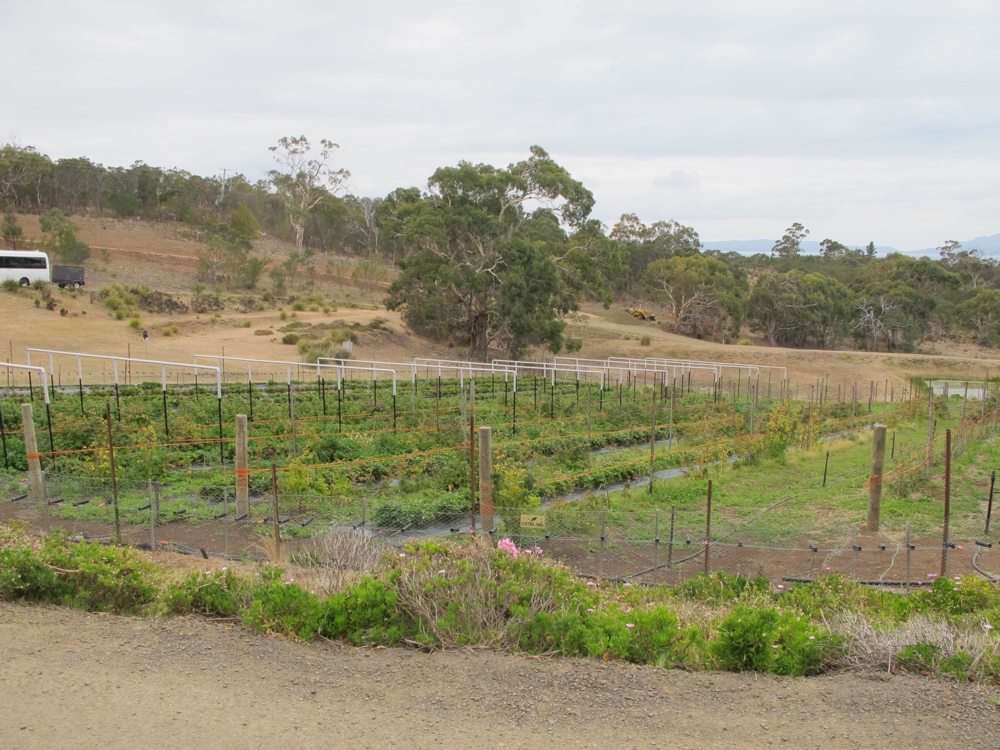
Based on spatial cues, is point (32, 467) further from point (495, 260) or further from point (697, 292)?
point (697, 292)

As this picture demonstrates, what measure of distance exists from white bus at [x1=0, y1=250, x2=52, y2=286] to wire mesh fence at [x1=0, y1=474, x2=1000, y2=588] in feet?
115

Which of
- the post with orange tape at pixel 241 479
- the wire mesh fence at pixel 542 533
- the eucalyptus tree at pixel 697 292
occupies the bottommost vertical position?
the wire mesh fence at pixel 542 533

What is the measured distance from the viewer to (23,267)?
42250mm

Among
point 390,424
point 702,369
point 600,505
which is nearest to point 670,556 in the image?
point 600,505

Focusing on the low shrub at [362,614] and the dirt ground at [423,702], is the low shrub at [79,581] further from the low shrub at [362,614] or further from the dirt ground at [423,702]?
the low shrub at [362,614]

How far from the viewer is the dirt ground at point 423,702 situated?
475 centimetres

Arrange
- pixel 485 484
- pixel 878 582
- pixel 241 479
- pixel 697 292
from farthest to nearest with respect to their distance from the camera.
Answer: pixel 697 292 < pixel 241 479 < pixel 485 484 < pixel 878 582

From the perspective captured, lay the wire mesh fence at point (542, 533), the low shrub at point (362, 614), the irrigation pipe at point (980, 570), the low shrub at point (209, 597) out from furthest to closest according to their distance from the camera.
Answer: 1. the wire mesh fence at point (542, 533)
2. the irrigation pipe at point (980, 570)
3. the low shrub at point (209, 597)
4. the low shrub at point (362, 614)

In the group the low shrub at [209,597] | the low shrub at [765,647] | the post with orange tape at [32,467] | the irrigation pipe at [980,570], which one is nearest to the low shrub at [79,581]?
the low shrub at [209,597]

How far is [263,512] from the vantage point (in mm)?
11492

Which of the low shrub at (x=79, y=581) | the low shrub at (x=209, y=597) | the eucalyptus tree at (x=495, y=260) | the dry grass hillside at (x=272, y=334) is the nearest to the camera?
the low shrub at (x=209, y=597)

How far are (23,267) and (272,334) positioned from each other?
13.9 metres

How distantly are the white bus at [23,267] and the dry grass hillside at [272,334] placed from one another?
141 cm

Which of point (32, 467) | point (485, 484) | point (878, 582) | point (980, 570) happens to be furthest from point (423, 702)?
point (32, 467)
